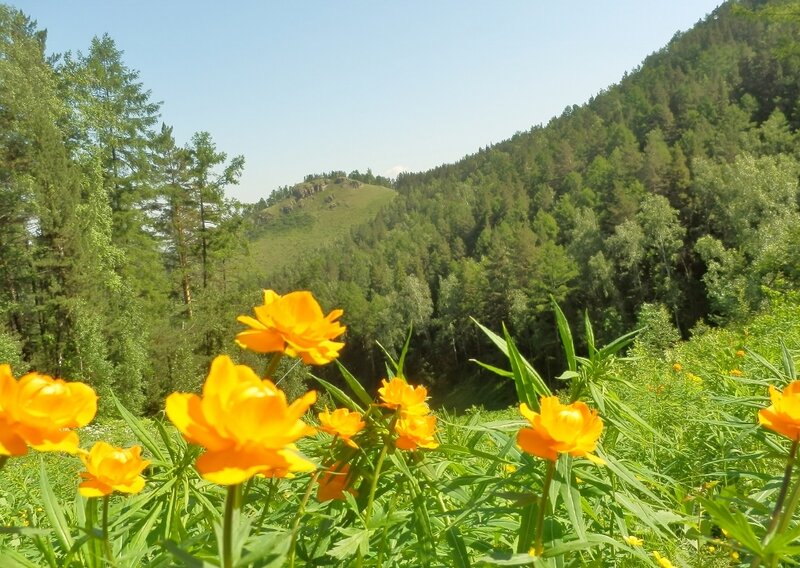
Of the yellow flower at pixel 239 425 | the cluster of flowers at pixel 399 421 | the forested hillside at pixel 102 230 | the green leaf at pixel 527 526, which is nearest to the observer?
the yellow flower at pixel 239 425

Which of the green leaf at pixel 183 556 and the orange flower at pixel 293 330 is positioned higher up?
the orange flower at pixel 293 330

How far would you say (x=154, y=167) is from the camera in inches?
708

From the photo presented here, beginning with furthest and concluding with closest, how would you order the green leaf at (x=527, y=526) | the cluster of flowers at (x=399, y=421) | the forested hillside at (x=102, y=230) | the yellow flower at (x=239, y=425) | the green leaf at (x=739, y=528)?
the forested hillside at (x=102, y=230)
the cluster of flowers at (x=399, y=421)
the green leaf at (x=527, y=526)
the green leaf at (x=739, y=528)
the yellow flower at (x=239, y=425)

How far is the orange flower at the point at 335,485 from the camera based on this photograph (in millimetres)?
1004

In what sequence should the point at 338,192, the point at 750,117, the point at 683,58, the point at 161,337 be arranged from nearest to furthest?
the point at 161,337 < the point at 750,117 < the point at 683,58 < the point at 338,192

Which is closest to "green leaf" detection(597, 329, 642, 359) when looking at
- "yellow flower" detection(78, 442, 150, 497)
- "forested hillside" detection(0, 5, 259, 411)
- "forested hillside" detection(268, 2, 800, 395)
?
"yellow flower" detection(78, 442, 150, 497)

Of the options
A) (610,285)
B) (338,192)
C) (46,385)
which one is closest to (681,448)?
(46,385)

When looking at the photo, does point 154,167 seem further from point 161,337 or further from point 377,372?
point 377,372

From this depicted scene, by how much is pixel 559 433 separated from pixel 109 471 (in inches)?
26.4

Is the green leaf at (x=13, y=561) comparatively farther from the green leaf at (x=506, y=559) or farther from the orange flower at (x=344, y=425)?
the green leaf at (x=506, y=559)

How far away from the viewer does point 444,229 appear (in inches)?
2623

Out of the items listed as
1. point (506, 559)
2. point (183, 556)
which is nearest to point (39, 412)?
point (183, 556)

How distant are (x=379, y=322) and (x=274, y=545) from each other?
49.5 meters

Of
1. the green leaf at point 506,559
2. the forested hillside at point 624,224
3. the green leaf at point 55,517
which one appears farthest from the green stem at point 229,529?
the forested hillside at point 624,224
